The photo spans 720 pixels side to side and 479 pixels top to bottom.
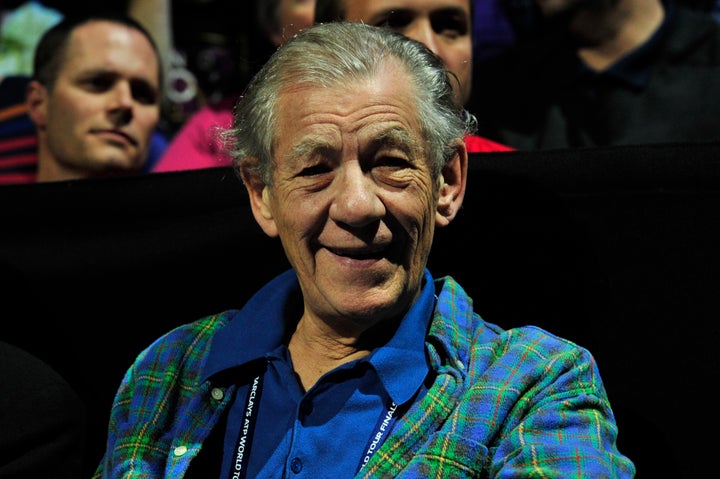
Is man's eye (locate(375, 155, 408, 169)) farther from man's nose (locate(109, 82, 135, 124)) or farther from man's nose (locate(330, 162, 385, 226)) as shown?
man's nose (locate(109, 82, 135, 124))

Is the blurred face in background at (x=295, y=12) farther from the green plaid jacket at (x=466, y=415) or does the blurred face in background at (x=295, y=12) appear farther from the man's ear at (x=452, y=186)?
the green plaid jacket at (x=466, y=415)

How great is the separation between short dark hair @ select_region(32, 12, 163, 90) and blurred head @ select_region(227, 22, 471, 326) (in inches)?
74.5

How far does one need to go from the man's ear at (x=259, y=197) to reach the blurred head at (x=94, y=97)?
1448 millimetres

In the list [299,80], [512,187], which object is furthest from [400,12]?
[299,80]

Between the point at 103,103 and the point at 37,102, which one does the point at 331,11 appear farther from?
the point at 37,102

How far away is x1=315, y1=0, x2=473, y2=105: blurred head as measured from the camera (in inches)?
116

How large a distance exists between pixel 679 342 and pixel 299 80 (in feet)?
3.37

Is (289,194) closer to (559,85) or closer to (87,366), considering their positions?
(87,366)

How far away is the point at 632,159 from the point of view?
247 centimetres

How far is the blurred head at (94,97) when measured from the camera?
3.63 metres

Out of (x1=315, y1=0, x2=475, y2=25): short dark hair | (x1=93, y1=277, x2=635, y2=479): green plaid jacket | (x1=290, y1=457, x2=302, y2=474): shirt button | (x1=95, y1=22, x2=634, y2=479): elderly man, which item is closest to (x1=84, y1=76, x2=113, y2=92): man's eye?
(x1=315, y1=0, x2=475, y2=25): short dark hair

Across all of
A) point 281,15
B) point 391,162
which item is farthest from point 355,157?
point 281,15

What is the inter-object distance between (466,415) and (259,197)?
0.67 m

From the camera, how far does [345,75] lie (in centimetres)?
208
